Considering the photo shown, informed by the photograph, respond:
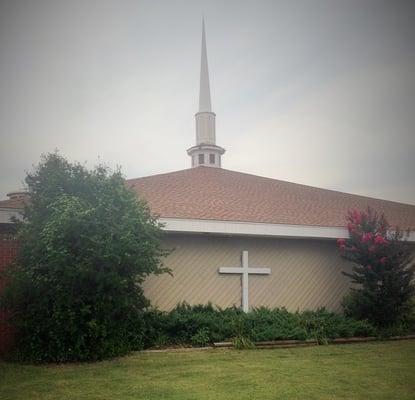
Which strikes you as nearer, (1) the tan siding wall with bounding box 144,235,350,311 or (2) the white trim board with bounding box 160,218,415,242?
(2) the white trim board with bounding box 160,218,415,242

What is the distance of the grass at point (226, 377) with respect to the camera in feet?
24.7

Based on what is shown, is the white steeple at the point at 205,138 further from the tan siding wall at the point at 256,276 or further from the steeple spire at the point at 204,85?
the tan siding wall at the point at 256,276

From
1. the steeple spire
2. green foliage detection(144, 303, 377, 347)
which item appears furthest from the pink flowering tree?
the steeple spire

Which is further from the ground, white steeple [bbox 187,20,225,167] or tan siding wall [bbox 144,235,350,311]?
white steeple [bbox 187,20,225,167]

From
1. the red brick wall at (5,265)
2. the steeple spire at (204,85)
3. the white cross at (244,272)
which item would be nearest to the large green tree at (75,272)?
the red brick wall at (5,265)

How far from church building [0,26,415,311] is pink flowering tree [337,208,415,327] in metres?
0.93

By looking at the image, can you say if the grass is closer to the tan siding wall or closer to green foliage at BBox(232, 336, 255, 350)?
green foliage at BBox(232, 336, 255, 350)

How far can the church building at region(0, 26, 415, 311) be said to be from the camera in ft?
42.4

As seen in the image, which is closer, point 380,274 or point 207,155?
point 380,274

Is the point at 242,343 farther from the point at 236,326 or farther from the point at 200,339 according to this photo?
the point at 200,339

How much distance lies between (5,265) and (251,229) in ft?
19.3

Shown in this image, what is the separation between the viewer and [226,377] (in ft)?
28.0

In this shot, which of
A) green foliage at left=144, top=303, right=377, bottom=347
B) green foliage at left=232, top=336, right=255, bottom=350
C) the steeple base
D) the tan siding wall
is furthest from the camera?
the steeple base

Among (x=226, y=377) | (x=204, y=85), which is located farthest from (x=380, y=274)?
(x=204, y=85)
